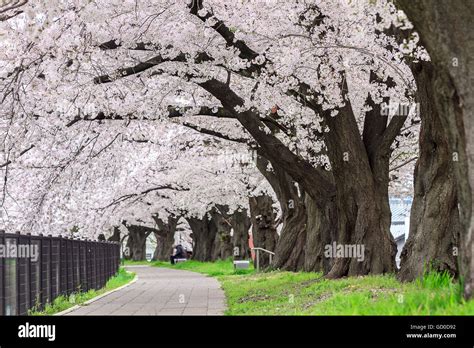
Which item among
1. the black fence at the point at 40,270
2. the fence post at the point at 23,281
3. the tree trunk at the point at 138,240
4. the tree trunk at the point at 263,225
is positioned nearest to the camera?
the black fence at the point at 40,270

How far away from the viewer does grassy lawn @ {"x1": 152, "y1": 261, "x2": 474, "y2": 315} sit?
9.66 m

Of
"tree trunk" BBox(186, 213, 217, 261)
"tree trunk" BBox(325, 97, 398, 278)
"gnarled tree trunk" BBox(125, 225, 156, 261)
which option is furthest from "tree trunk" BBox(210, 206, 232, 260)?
"tree trunk" BBox(325, 97, 398, 278)

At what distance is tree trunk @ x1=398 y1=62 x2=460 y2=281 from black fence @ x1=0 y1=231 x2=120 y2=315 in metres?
6.26

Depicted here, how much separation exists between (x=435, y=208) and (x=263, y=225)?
71.4ft

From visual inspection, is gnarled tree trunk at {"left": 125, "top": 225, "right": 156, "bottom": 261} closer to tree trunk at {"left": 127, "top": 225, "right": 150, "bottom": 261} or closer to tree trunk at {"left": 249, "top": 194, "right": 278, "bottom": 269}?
tree trunk at {"left": 127, "top": 225, "right": 150, "bottom": 261}

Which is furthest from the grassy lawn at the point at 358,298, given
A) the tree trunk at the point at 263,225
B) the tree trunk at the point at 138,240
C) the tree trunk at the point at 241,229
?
the tree trunk at the point at 138,240

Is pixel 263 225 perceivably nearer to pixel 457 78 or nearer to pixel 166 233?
pixel 457 78

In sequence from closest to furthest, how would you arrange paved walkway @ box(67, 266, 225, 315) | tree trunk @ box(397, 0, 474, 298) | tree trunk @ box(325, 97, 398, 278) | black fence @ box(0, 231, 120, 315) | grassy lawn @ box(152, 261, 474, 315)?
1. tree trunk @ box(397, 0, 474, 298)
2. grassy lawn @ box(152, 261, 474, 315)
3. black fence @ box(0, 231, 120, 315)
4. paved walkway @ box(67, 266, 225, 315)
5. tree trunk @ box(325, 97, 398, 278)

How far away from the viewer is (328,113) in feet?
58.3

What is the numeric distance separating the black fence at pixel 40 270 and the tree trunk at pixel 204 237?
32.9 metres

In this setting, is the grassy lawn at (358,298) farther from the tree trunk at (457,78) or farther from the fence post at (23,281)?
the fence post at (23,281)

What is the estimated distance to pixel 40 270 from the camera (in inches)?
603

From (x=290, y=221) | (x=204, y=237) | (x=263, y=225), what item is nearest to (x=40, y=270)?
(x=290, y=221)

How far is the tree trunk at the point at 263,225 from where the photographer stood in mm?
35656
